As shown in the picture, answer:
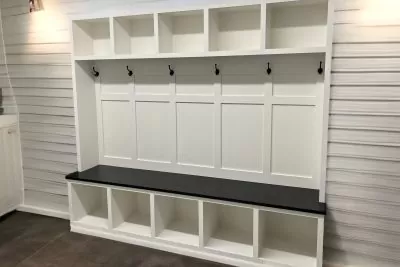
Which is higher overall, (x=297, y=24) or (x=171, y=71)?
(x=297, y=24)

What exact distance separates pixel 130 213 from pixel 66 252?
2.04 ft

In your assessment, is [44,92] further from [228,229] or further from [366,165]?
[366,165]

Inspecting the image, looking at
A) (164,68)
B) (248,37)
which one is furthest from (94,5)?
(248,37)

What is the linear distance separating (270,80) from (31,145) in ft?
7.88

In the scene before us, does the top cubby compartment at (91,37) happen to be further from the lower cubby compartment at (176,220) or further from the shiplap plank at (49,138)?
the lower cubby compartment at (176,220)

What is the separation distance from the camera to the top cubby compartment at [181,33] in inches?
106

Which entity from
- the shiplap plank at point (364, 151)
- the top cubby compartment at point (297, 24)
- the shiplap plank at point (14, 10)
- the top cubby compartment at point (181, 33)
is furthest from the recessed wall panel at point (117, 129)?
the shiplap plank at point (364, 151)

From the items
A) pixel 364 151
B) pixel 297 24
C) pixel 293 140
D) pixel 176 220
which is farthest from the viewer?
pixel 176 220

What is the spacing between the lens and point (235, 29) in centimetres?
264

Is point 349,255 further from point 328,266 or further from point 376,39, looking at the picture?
point 376,39

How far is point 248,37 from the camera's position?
8.59 ft

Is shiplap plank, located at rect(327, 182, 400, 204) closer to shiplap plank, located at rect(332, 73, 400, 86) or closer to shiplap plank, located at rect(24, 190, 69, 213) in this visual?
shiplap plank, located at rect(332, 73, 400, 86)

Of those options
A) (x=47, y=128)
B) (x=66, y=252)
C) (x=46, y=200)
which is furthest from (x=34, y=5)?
(x=66, y=252)

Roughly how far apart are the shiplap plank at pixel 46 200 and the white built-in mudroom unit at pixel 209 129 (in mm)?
360
